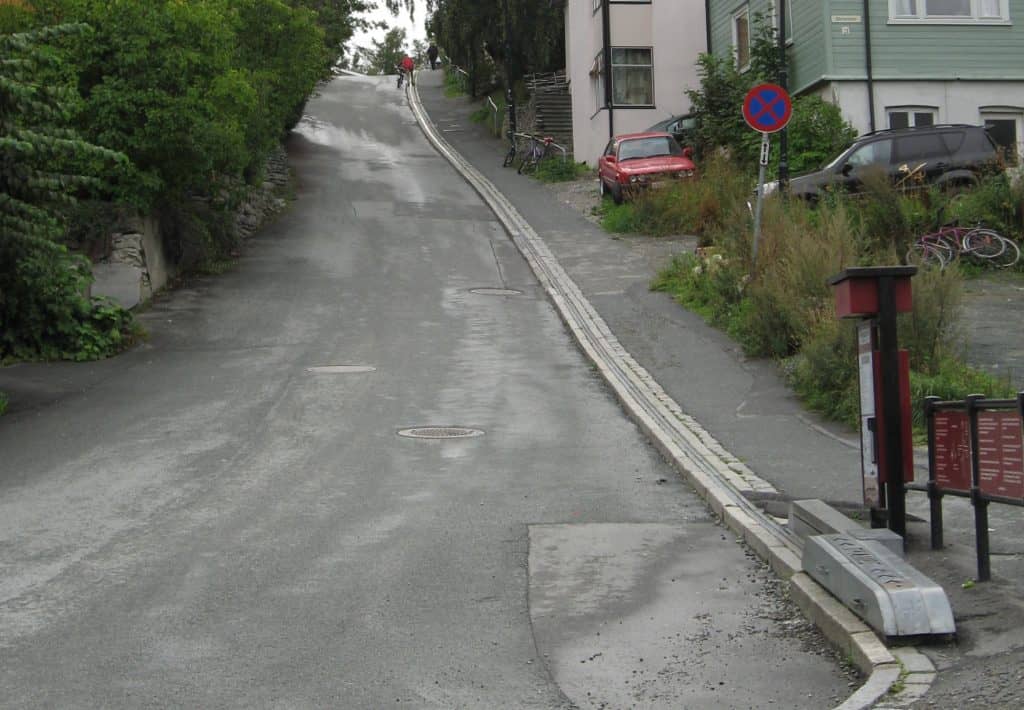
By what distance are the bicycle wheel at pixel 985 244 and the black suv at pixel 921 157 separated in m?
2.93

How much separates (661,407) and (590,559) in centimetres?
575

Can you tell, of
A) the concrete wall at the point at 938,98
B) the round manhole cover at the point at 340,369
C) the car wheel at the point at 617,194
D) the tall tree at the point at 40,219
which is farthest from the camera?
the car wheel at the point at 617,194

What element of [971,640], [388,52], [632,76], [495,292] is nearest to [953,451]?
[971,640]

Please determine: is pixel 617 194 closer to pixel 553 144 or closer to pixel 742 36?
pixel 742 36

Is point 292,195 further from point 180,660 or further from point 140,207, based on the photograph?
point 180,660

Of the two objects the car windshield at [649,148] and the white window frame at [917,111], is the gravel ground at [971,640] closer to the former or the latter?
the white window frame at [917,111]

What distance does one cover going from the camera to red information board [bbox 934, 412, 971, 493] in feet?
25.6

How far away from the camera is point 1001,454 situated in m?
7.22

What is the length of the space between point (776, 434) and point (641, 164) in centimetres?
1977

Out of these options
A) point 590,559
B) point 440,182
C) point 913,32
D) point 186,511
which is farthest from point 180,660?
point 440,182

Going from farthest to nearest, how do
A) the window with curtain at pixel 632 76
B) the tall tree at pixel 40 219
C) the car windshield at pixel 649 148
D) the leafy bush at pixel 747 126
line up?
the window with curtain at pixel 632 76
the car windshield at pixel 649 148
the leafy bush at pixel 747 126
the tall tree at pixel 40 219

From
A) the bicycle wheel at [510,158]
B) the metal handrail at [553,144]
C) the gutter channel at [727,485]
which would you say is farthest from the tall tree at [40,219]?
the bicycle wheel at [510,158]

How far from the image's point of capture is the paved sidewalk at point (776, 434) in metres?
6.41

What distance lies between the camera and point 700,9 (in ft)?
137
